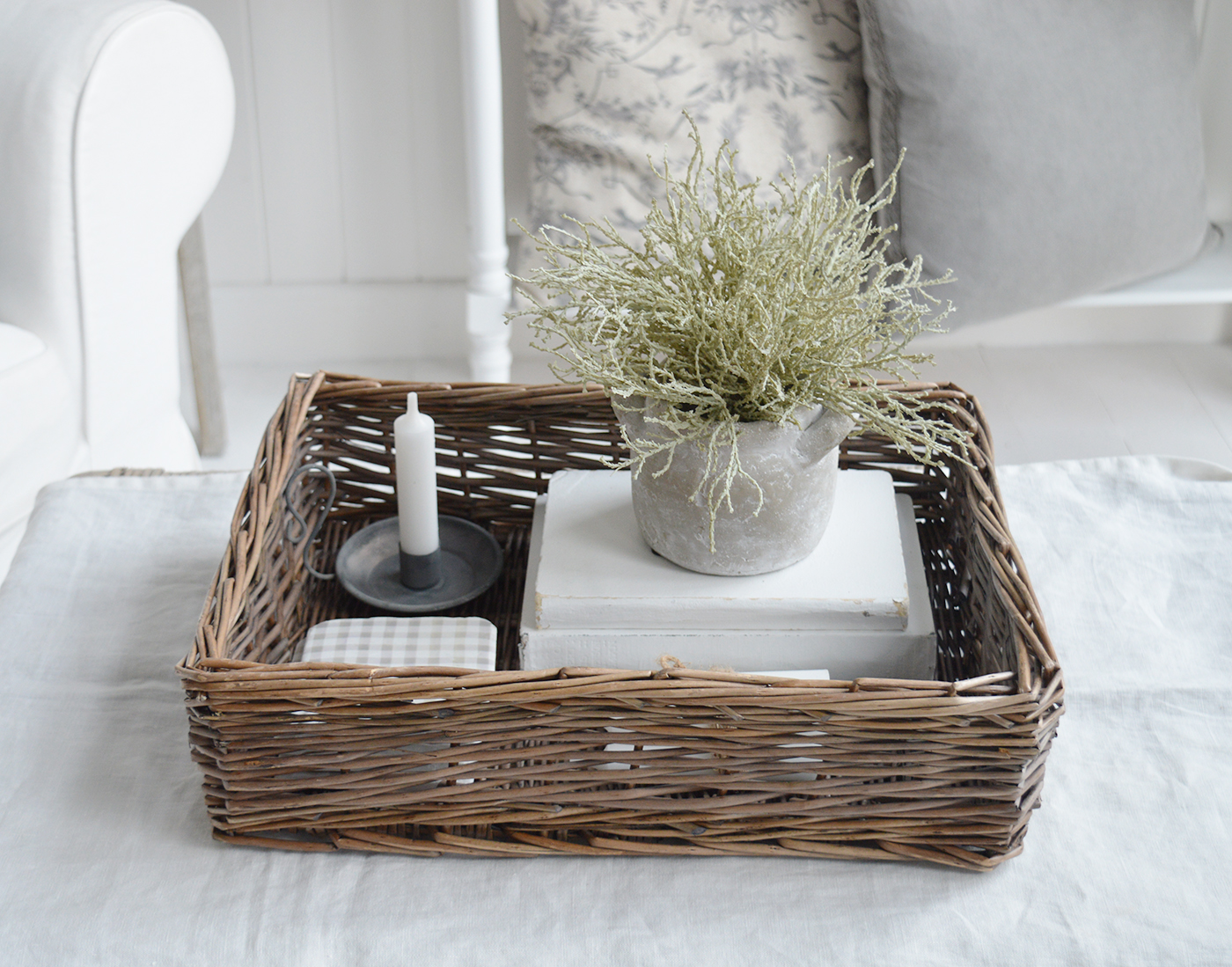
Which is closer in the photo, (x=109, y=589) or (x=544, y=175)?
(x=109, y=589)

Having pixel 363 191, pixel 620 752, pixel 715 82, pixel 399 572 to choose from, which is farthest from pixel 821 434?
pixel 363 191

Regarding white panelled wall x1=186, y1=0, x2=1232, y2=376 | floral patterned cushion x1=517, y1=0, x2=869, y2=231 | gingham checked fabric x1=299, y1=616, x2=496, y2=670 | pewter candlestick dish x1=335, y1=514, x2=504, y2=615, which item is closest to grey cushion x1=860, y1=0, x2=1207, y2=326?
floral patterned cushion x1=517, y1=0, x2=869, y2=231

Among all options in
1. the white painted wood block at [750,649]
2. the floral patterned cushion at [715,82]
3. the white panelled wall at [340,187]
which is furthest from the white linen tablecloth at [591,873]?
the white panelled wall at [340,187]

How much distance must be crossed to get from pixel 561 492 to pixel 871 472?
24 cm

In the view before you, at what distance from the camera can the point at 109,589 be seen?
903 mm

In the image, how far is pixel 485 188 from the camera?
64.5 inches

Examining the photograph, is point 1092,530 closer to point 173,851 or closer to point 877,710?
point 877,710

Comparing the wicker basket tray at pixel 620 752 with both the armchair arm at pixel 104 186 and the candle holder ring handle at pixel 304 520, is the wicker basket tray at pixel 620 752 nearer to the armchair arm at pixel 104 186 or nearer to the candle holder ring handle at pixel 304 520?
the candle holder ring handle at pixel 304 520

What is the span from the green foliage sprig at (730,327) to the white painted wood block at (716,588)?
0.07 meters

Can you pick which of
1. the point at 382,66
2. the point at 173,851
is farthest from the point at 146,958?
the point at 382,66

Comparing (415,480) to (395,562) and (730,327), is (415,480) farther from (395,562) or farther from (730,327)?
(730,327)

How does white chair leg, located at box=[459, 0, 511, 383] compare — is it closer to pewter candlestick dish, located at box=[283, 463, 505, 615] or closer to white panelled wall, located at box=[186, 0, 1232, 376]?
white panelled wall, located at box=[186, 0, 1232, 376]

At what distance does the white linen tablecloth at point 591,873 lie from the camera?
24.9 inches

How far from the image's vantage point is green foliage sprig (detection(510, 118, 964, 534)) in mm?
705
